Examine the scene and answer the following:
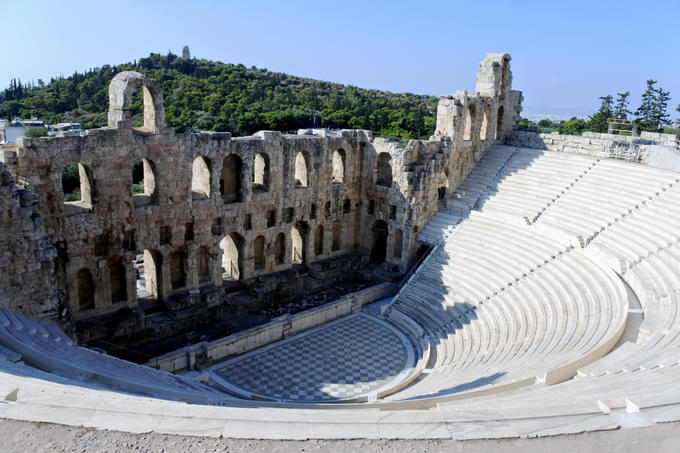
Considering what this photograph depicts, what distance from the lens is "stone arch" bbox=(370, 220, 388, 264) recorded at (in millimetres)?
27344

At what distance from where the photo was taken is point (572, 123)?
54.7m

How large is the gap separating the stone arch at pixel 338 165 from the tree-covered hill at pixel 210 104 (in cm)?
2795

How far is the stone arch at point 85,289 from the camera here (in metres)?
18.5

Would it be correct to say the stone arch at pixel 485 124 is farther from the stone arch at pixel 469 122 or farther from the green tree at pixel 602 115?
the green tree at pixel 602 115

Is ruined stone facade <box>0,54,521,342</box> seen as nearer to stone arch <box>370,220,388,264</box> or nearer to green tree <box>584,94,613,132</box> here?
stone arch <box>370,220,388,264</box>

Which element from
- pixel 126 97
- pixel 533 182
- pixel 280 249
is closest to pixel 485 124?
pixel 533 182

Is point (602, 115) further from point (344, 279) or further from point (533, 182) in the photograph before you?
point (344, 279)

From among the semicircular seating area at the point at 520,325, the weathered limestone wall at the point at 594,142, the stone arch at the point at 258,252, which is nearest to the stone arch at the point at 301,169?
the stone arch at the point at 258,252

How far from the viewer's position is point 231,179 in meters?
22.4

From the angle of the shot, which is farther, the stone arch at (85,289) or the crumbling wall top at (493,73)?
the crumbling wall top at (493,73)

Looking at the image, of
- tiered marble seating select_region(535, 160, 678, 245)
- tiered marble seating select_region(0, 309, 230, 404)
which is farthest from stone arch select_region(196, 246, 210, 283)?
tiered marble seating select_region(535, 160, 678, 245)

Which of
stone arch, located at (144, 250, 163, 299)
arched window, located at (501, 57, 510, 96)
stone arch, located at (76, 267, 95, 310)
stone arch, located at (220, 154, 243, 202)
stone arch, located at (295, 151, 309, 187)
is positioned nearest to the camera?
stone arch, located at (76, 267, 95, 310)

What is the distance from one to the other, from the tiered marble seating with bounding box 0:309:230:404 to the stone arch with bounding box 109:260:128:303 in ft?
15.8

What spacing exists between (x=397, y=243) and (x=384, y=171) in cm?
392
